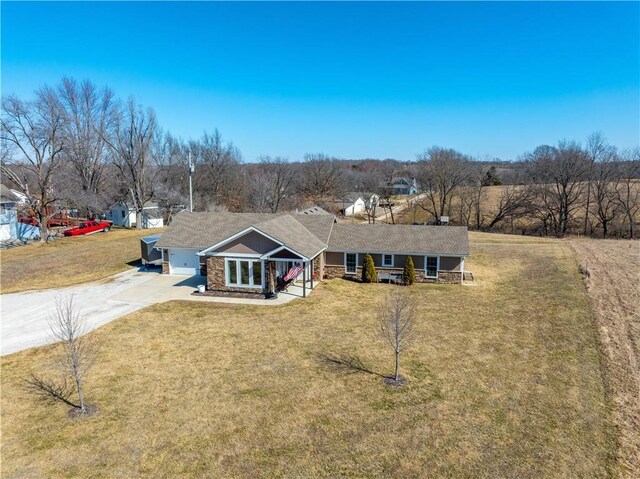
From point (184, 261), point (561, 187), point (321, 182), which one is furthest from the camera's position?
point (321, 182)

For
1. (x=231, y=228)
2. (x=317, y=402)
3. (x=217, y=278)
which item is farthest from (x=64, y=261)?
(x=317, y=402)

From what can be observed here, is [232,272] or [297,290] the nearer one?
[232,272]

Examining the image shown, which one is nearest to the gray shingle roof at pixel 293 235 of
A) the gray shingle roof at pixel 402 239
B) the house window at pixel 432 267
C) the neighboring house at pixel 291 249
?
the neighboring house at pixel 291 249

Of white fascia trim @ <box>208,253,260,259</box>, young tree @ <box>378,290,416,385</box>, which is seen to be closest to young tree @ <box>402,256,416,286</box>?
young tree @ <box>378,290,416,385</box>

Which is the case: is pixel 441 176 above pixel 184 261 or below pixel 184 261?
above

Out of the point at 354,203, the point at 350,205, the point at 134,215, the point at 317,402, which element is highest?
the point at 354,203

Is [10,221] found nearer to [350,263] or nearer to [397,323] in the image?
[350,263]

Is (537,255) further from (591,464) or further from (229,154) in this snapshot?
(229,154)

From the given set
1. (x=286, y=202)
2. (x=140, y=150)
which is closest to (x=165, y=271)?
(x=140, y=150)
